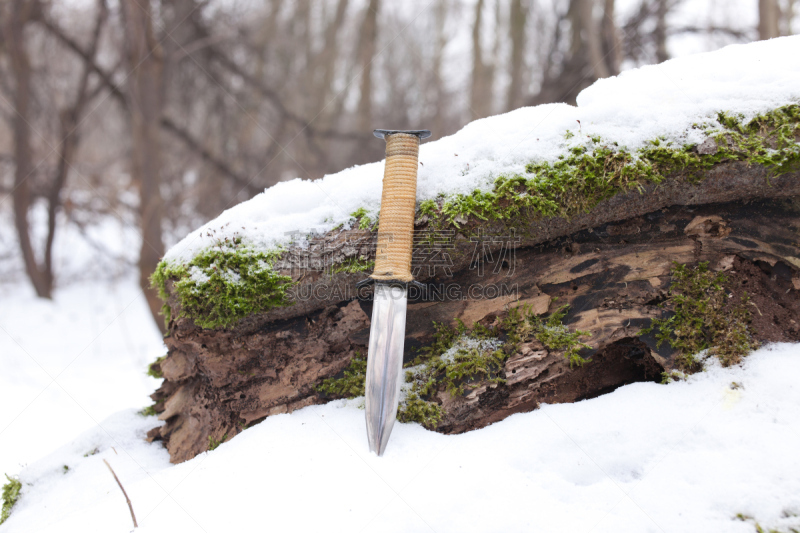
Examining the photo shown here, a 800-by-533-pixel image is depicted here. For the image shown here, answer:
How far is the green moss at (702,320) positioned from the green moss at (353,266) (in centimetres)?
126

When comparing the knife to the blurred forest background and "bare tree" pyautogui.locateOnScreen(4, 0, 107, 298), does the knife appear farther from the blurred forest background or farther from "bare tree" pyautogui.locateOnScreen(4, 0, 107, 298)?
"bare tree" pyautogui.locateOnScreen(4, 0, 107, 298)

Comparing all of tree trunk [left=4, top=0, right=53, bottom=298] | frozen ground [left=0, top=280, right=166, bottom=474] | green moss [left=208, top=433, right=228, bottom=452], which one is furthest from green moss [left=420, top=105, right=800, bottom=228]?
tree trunk [left=4, top=0, right=53, bottom=298]

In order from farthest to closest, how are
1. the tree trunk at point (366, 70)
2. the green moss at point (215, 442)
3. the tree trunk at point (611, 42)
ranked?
the tree trunk at point (366, 70) < the tree trunk at point (611, 42) < the green moss at point (215, 442)

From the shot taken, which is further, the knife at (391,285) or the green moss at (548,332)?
the green moss at (548,332)

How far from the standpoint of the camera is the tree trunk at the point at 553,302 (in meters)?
1.84

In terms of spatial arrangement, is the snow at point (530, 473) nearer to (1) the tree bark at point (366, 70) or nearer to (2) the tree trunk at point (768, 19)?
(2) the tree trunk at point (768, 19)

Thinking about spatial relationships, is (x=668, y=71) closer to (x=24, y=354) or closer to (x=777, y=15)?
(x=777, y=15)

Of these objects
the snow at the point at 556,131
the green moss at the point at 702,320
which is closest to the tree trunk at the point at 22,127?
the snow at the point at 556,131

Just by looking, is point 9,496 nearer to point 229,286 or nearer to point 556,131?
point 229,286

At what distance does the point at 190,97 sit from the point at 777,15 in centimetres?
902

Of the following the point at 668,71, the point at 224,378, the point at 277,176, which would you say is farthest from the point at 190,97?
the point at 668,71

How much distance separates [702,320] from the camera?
1.82 m

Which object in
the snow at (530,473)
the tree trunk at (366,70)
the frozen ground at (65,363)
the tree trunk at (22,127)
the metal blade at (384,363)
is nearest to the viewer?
the snow at (530,473)

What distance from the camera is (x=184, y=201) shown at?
840 centimetres
